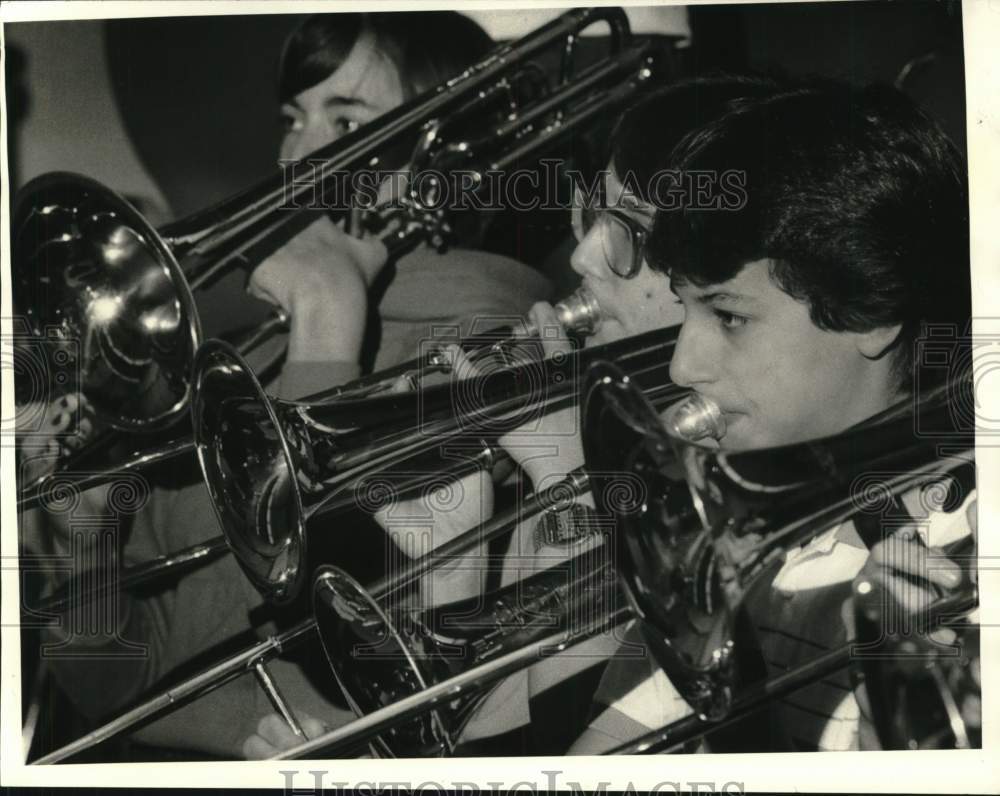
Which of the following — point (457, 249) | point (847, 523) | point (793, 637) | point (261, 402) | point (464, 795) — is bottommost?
point (464, 795)

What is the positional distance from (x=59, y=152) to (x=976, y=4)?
103 centimetres

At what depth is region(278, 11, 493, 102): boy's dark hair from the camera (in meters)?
1.22

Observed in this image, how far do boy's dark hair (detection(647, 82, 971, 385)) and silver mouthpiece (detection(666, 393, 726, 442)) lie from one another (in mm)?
126

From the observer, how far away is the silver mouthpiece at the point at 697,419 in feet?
3.55

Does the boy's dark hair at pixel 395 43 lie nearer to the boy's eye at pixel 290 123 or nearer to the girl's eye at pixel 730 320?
the boy's eye at pixel 290 123

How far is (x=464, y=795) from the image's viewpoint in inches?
46.6

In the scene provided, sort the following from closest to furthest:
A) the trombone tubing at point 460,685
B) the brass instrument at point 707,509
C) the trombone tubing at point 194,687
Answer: the brass instrument at point 707,509
the trombone tubing at point 460,685
the trombone tubing at point 194,687

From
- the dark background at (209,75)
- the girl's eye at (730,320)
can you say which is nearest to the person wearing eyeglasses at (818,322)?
the girl's eye at (730,320)

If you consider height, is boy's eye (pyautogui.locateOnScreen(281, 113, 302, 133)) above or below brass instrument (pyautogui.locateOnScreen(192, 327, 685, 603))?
above

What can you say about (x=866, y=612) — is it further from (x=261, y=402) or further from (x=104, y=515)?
(x=104, y=515)

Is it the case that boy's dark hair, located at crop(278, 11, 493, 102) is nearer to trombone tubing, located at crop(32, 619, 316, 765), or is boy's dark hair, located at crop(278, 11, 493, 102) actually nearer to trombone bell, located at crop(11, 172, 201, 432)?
trombone bell, located at crop(11, 172, 201, 432)

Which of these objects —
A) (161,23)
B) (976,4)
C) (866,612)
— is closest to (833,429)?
(866,612)

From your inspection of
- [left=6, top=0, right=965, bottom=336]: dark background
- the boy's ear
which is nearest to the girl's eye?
the boy's ear

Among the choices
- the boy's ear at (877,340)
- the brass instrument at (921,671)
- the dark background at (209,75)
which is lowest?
the brass instrument at (921,671)
